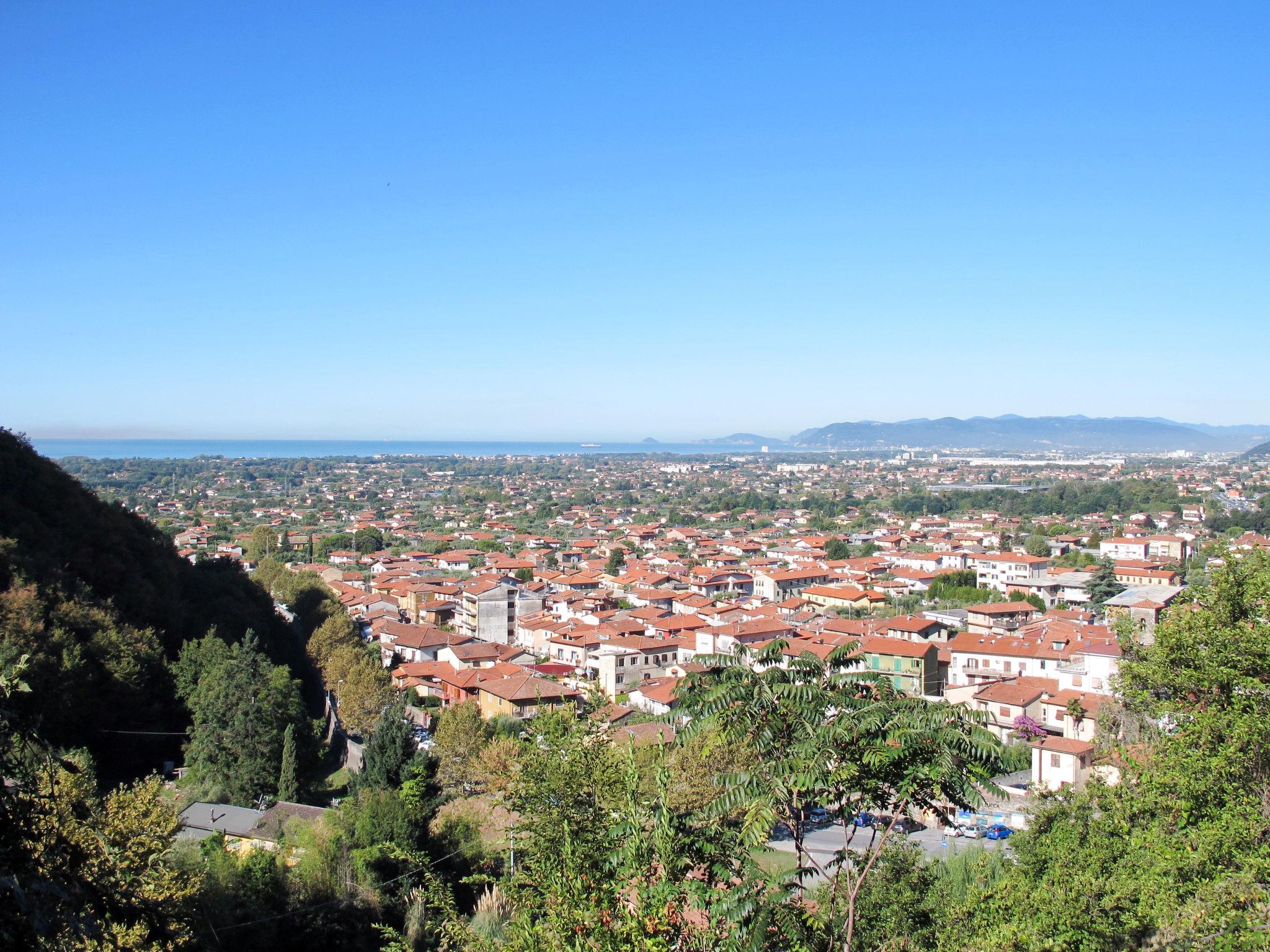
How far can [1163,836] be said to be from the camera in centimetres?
635

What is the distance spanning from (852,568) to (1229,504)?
5465 centimetres

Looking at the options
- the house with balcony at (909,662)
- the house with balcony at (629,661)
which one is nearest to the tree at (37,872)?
the house with balcony at (629,661)

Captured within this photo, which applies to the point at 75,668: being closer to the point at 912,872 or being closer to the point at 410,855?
the point at 410,855

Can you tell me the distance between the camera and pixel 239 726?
15.2 metres

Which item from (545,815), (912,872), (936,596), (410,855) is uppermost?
(545,815)

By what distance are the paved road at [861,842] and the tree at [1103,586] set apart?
2371cm

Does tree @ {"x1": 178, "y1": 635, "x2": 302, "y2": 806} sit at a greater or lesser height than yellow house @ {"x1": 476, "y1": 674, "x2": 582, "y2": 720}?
greater

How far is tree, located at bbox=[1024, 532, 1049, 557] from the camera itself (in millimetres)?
49562

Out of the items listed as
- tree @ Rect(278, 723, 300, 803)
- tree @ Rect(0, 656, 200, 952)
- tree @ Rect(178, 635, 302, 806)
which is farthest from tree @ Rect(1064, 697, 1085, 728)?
tree @ Rect(0, 656, 200, 952)

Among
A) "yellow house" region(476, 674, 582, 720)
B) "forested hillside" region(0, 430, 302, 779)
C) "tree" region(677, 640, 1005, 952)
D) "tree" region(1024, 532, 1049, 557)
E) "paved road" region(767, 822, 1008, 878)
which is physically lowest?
"paved road" region(767, 822, 1008, 878)

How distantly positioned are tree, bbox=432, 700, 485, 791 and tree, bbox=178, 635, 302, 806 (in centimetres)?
288

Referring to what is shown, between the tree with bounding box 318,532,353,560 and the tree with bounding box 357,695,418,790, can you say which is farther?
the tree with bounding box 318,532,353,560

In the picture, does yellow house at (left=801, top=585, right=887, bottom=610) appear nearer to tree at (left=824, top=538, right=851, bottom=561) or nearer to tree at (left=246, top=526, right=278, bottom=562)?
tree at (left=824, top=538, right=851, bottom=561)

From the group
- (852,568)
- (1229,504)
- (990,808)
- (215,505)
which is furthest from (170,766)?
(1229,504)
